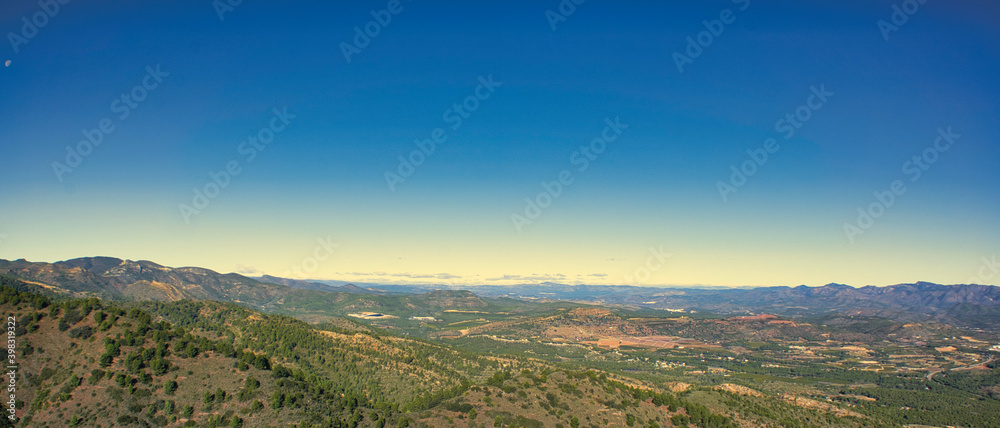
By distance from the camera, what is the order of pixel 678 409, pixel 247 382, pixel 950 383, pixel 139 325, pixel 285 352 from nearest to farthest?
pixel 247 382
pixel 139 325
pixel 678 409
pixel 285 352
pixel 950 383

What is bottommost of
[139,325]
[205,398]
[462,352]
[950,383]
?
[950,383]

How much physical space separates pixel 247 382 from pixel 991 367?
28510 centimetres

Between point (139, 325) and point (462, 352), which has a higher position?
point (139, 325)

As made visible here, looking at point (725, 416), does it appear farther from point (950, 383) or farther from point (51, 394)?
point (950, 383)

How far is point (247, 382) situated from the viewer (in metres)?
59.8

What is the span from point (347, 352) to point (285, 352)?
50.3 feet

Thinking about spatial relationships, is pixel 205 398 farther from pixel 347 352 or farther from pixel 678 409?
pixel 678 409

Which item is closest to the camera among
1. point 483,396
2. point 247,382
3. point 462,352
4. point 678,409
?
point 247,382

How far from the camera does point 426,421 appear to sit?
6738cm

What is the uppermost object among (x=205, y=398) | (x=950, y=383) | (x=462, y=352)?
(x=205, y=398)

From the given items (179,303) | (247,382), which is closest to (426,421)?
(247,382)

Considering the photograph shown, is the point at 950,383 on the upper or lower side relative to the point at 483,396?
lower

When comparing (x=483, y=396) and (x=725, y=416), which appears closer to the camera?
(x=483, y=396)

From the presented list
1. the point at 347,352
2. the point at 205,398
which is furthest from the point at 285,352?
the point at 205,398
